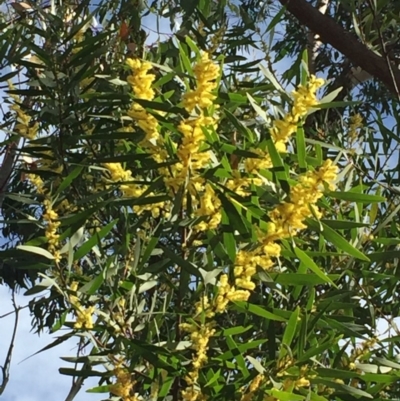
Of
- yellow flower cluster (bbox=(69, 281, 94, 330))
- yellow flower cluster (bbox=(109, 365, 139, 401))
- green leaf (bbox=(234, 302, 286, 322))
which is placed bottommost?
yellow flower cluster (bbox=(109, 365, 139, 401))

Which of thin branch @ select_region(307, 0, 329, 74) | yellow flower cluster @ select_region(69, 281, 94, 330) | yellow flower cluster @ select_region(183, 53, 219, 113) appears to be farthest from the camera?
thin branch @ select_region(307, 0, 329, 74)

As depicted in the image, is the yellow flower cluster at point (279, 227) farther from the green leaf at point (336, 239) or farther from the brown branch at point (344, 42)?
the brown branch at point (344, 42)

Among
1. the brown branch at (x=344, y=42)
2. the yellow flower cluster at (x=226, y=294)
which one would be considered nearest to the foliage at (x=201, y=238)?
the yellow flower cluster at (x=226, y=294)

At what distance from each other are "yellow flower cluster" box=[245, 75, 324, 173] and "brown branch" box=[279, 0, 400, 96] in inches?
18.7

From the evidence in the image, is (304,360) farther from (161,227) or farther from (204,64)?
(204,64)

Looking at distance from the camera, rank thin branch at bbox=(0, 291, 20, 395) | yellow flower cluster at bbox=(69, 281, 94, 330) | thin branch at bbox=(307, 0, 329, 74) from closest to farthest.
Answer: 1. yellow flower cluster at bbox=(69, 281, 94, 330)
2. thin branch at bbox=(0, 291, 20, 395)
3. thin branch at bbox=(307, 0, 329, 74)

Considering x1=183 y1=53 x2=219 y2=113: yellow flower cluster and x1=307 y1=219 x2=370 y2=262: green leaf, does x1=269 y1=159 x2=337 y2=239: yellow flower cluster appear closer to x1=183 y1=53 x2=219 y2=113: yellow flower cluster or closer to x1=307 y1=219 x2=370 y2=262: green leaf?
x1=307 y1=219 x2=370 y2=262: green leaf

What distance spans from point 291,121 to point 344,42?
60cm

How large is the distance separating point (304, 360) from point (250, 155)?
24 cm

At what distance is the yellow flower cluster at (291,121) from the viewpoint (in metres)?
0.75

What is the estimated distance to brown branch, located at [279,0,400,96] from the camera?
4.09 feet

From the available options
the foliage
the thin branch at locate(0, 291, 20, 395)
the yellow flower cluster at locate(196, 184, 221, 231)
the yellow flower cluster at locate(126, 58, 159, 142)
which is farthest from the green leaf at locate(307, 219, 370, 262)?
the thin branch at locate(0, 291, 20, 395)

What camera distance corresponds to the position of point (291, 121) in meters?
0.77

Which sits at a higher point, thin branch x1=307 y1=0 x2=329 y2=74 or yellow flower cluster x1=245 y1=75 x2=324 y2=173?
thin branch x1=307 y1=0 x2=329 y2=74
